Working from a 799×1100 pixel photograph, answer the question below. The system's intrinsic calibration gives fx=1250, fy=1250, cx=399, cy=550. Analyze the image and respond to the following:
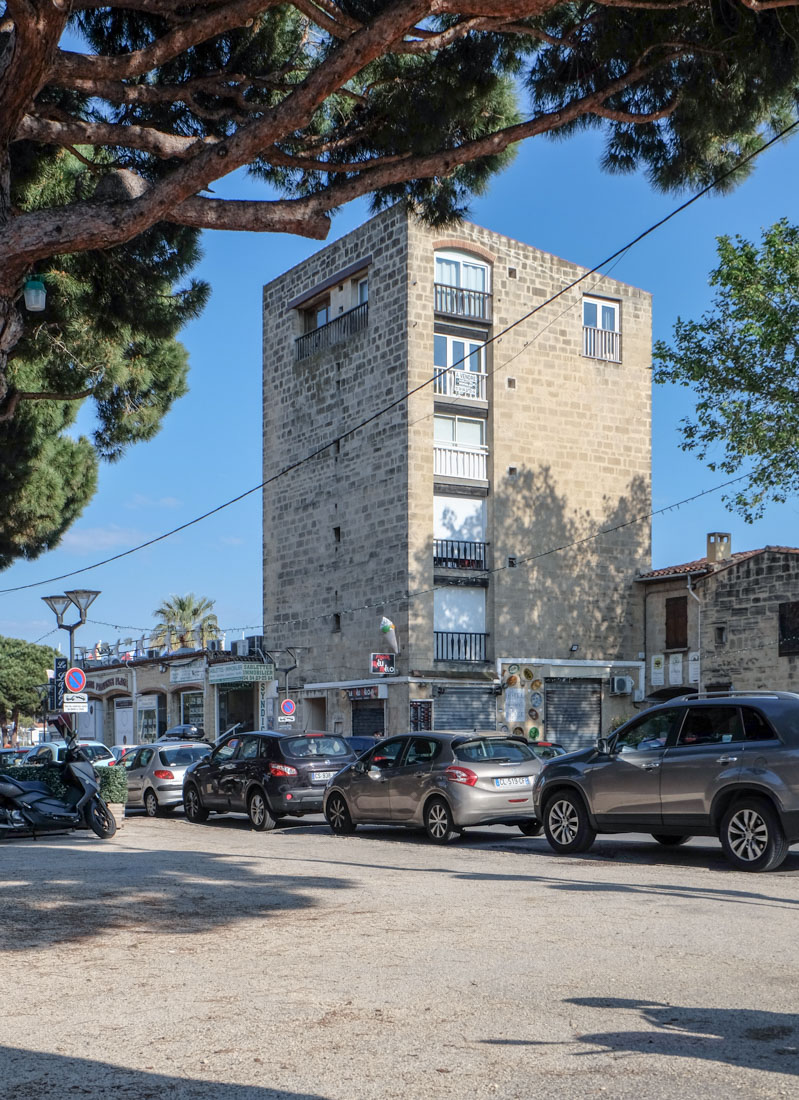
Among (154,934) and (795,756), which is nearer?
(154,934)

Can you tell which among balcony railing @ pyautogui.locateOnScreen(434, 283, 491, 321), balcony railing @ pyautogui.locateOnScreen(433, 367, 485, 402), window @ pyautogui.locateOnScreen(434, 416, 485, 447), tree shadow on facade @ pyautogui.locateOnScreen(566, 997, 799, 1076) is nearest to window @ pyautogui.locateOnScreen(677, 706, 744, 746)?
tree shadow on facade @ pyautogui.locateOnScreen(566, 997, 799, 1076)

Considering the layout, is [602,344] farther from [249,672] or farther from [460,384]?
[249,672]

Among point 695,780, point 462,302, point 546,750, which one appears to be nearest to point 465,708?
point 462,302

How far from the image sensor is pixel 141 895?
10758 millimetres

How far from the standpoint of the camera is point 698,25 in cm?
1146

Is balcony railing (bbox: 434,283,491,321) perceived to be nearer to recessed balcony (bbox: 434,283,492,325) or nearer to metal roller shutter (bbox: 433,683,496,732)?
recessed balcony (bbox: 434,283,492,325)

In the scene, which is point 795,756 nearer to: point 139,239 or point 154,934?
point 154,934

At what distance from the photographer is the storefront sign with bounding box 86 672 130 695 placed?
5569 centimetres

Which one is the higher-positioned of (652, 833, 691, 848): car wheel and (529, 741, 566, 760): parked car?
(529, 741, 566, 760): parked car

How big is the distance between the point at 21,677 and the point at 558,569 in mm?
53638

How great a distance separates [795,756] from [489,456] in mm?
27946

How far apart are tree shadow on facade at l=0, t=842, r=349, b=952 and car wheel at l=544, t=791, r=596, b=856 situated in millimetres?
3526

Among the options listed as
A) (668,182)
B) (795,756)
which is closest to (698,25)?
(668,182)

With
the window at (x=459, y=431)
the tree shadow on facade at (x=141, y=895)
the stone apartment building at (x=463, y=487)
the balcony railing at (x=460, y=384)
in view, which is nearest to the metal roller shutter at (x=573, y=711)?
the stone apartment building at (x=463, y=487)
